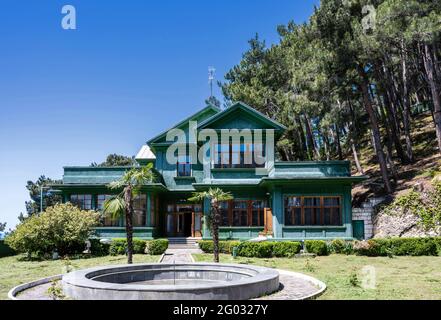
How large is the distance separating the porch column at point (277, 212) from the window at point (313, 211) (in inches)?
18.8

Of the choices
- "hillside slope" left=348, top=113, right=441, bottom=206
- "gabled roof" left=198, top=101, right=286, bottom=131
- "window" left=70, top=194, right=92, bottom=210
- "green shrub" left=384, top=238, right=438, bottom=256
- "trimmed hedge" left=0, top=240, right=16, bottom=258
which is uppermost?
"gabled roof" left=198, top=101, right=286, bottom=131

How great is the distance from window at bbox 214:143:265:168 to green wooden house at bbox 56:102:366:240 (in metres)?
0.07

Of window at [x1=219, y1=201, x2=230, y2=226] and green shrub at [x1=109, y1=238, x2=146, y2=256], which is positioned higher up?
window at [x1=219, y1=201, x2=230, y2=226]

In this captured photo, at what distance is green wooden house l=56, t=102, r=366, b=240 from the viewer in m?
25.8

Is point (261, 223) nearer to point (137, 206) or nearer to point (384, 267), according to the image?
point (137, 206)

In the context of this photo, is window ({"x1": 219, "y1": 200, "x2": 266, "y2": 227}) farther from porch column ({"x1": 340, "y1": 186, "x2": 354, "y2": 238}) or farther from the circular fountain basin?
the circular fountain basin

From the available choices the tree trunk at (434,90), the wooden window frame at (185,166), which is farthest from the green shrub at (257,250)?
the tree trunk at (434,90)

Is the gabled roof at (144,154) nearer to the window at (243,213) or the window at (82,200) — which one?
the window at (82,200)

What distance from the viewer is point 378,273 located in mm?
15461

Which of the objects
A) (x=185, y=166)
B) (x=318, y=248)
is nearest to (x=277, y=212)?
(x=318, y=248)

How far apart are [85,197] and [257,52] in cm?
2345

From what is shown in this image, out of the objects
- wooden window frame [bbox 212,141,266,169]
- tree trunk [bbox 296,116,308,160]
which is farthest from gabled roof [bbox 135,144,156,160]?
tree trunk [bbox 296,116,308,160]
